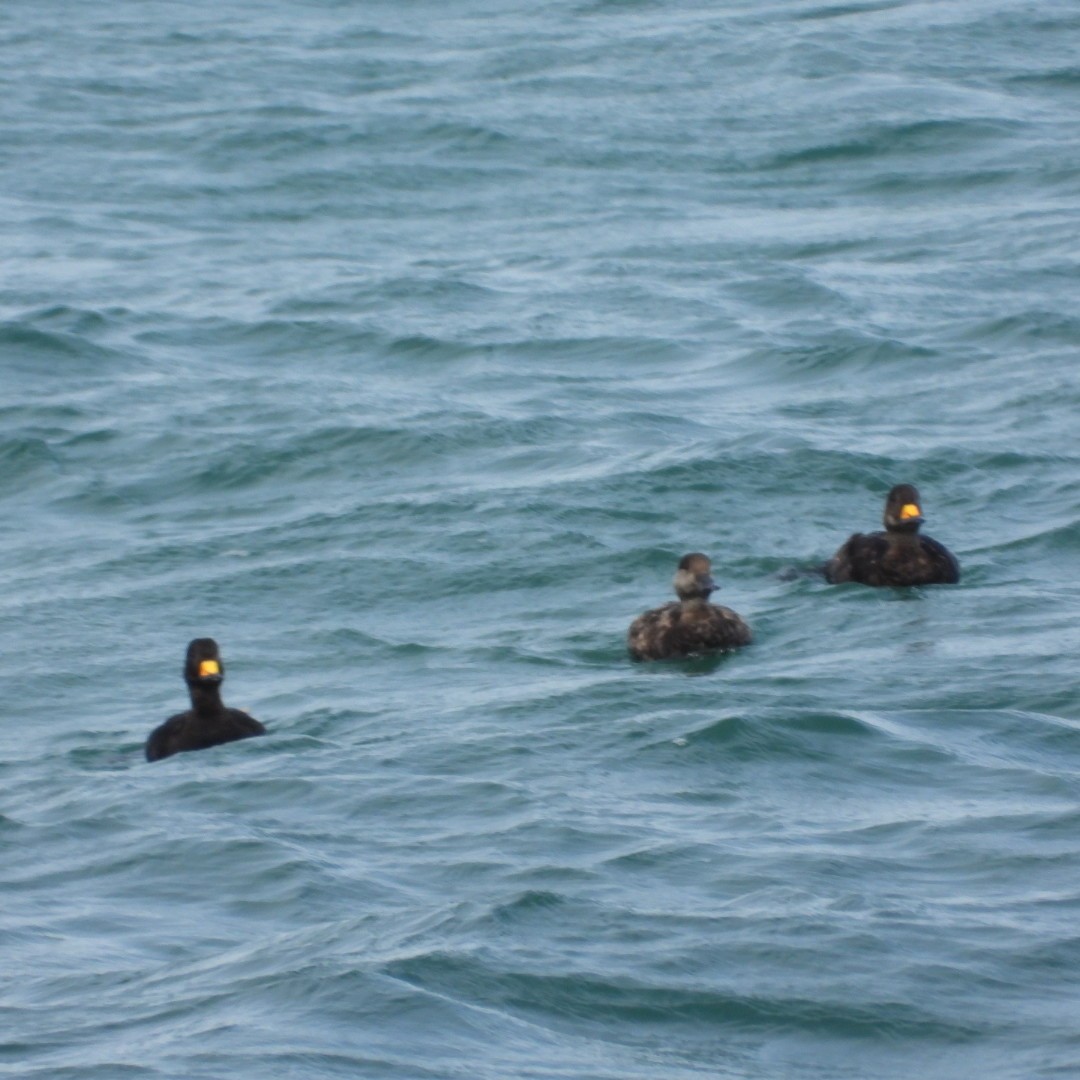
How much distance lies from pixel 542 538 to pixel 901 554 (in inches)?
120

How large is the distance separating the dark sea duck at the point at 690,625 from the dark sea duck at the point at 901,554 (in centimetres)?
119

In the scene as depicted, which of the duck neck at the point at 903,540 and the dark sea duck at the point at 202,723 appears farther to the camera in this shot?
the duck neck at the point at 903,540

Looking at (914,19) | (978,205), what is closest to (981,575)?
(978,205)

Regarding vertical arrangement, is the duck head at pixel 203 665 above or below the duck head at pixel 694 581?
below

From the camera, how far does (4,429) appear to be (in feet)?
68.6

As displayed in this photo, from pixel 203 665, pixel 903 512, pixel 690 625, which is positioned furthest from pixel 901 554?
pixel 203 665

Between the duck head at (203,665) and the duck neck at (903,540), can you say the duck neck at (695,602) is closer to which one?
the duck neck at (903,540)

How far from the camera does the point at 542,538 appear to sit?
17000 millimetres

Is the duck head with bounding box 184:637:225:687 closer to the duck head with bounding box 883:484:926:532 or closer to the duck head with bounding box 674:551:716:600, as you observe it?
the duck head with bounding box 674:551:716:600

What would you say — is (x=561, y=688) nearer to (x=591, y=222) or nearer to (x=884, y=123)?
(x=591, y=222)

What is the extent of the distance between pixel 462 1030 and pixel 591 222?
64.6 ft

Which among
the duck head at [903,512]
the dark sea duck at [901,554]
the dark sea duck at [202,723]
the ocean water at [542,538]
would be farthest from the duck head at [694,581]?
the dark sea duck at [202,723]

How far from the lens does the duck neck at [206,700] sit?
41.4 feet

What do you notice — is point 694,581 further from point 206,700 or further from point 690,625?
point 206,700
